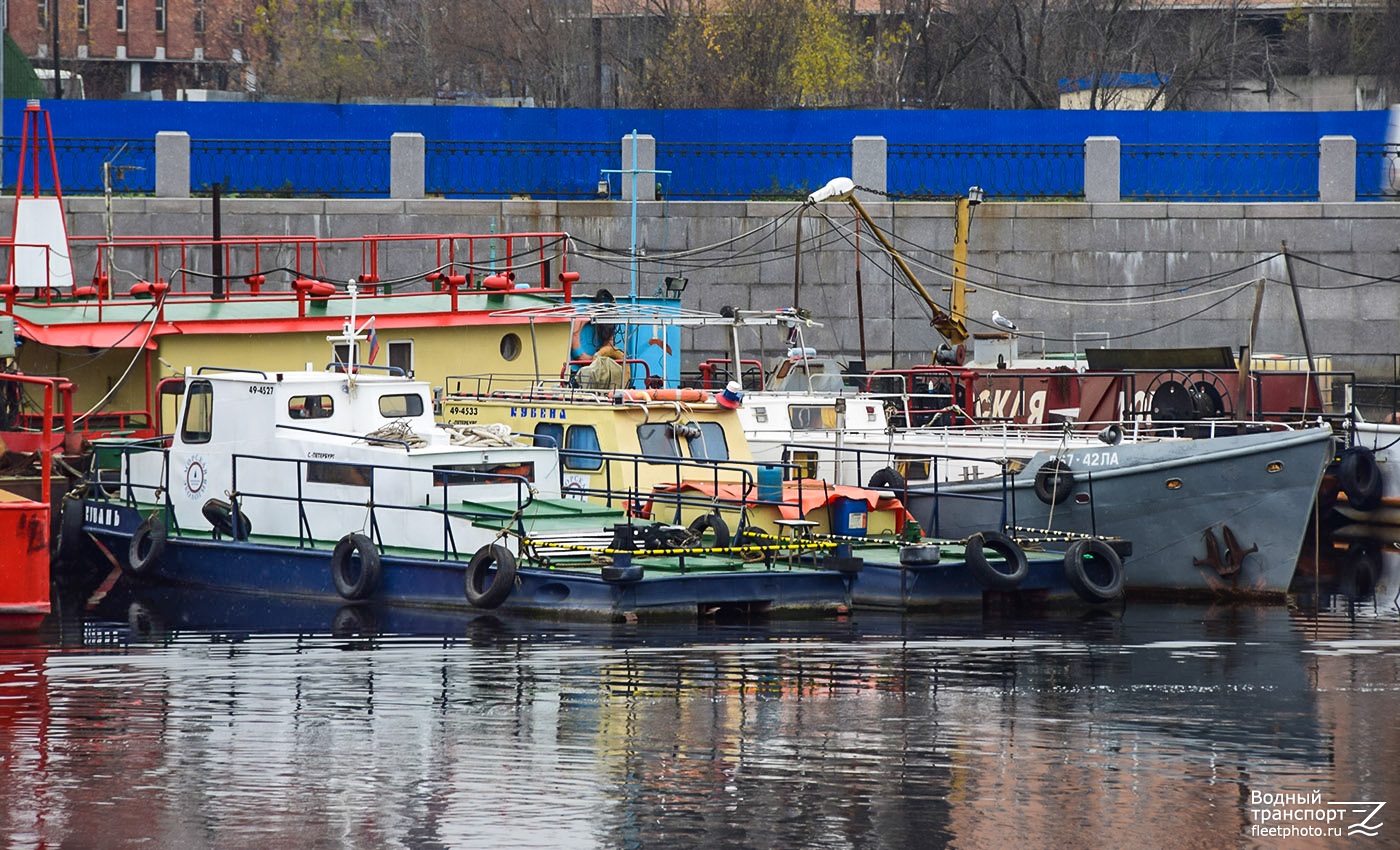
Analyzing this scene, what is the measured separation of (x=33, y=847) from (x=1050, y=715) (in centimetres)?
724

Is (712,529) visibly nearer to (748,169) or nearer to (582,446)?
(582,446)

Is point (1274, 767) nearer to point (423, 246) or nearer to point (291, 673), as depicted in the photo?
point (291, 673)

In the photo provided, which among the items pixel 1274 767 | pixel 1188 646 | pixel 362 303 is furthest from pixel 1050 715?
pixel 362 303

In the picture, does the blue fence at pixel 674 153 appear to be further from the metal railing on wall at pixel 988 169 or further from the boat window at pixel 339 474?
the boat window at pixel 339 474

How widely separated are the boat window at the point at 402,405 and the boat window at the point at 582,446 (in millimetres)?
1658

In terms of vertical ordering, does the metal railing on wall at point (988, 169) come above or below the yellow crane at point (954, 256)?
above

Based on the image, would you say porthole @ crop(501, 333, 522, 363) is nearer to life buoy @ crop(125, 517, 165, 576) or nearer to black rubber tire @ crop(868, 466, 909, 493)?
black rubber tire @ crop(868, 466, 909, 493)

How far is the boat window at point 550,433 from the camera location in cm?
2197

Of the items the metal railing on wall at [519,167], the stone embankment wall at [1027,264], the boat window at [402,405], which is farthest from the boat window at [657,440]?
the metal railing on wall at [519,167]

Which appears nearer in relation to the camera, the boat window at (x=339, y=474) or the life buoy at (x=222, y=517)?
the boat window at (x=339, y=474)

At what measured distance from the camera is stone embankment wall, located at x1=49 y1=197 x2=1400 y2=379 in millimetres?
34094

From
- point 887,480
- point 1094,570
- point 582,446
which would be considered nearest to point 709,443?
point 582,446

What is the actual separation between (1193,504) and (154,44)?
5078 centimetres

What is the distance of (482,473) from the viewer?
19.8 meters
